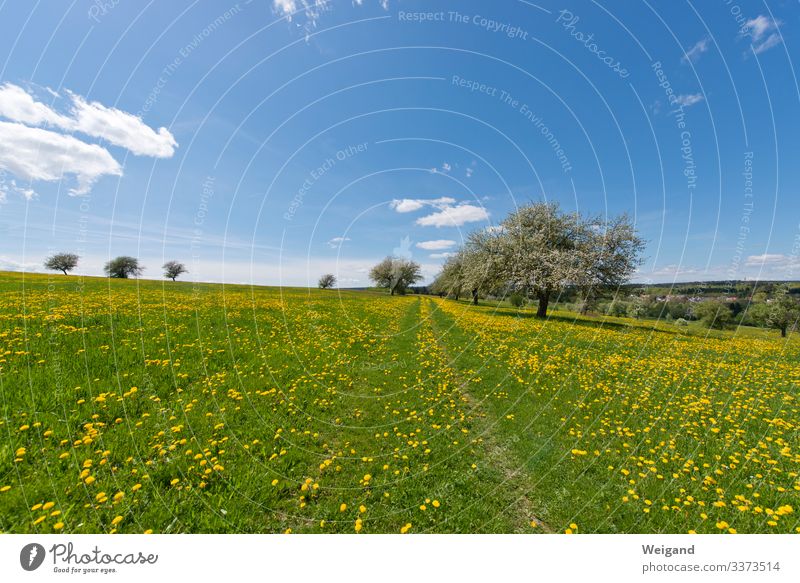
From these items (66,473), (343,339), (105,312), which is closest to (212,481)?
(66,473)

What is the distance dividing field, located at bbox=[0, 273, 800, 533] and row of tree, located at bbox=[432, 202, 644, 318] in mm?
21150

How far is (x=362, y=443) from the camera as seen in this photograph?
6125 mm

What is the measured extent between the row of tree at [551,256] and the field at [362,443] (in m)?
21.2

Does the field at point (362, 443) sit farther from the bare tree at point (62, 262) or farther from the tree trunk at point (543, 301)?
the bare tree at point (62, 262)

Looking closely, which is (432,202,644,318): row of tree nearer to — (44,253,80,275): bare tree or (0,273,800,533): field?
(0,273,800,533): field

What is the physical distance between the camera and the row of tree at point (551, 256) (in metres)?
31.2

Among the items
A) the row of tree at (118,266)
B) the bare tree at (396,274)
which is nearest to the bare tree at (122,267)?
the row of tree at (118,266)

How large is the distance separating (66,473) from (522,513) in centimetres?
694

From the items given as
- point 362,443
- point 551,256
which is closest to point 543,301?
point 551,256

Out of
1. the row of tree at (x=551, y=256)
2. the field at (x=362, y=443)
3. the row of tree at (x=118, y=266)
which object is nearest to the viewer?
the field at (x=362, y=443)
